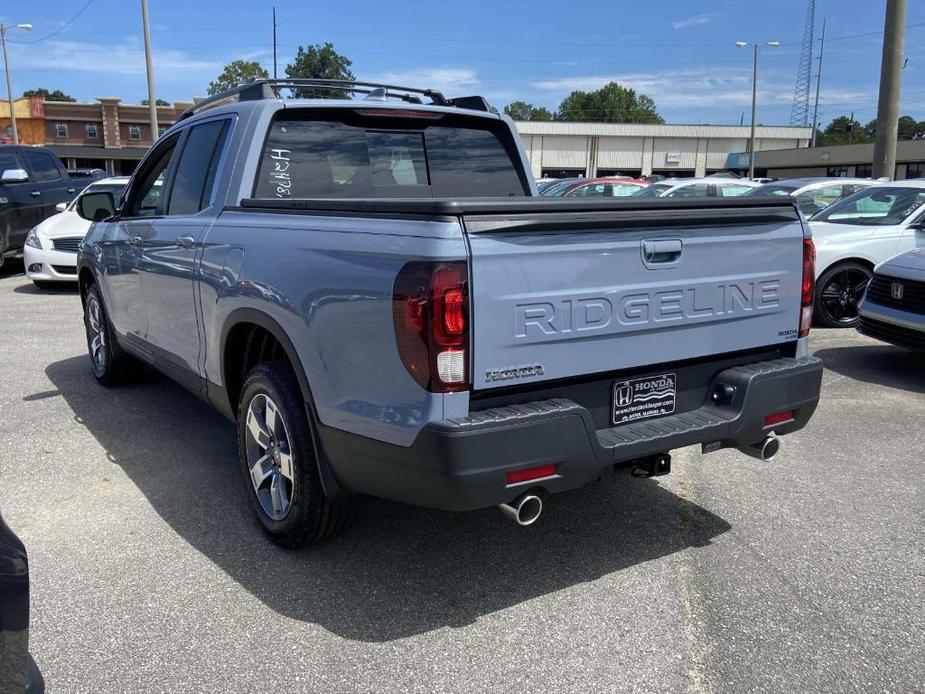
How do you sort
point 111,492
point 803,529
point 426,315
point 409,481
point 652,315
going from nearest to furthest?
point 426,315 < point 409,481 < point 652,315 < point 803,529 < point 111,492

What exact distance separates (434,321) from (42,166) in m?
14.4

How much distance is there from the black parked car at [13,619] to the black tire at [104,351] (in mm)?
4330

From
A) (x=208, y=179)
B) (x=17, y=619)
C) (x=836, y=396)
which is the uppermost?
(x=208, y=179)

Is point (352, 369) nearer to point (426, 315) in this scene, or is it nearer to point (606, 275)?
point (426, 315)

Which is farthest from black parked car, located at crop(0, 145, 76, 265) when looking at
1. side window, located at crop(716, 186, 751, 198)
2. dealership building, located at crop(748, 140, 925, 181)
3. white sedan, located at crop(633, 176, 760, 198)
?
dealership building, located at crop(748, 140, 925, 181)

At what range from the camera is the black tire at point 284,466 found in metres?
3.37

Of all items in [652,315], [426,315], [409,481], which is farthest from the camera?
[652,315]

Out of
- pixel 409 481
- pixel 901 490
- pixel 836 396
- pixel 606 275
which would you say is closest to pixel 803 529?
pixel 901 490

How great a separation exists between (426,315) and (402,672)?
1.25 m

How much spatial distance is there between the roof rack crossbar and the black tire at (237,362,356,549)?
1.65 m

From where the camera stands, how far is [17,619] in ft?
6.59

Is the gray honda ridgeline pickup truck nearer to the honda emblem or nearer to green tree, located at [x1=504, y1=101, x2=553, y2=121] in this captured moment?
the honda emblem

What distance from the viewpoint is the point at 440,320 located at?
2682mm

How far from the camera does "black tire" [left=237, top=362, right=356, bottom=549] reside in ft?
11.0
